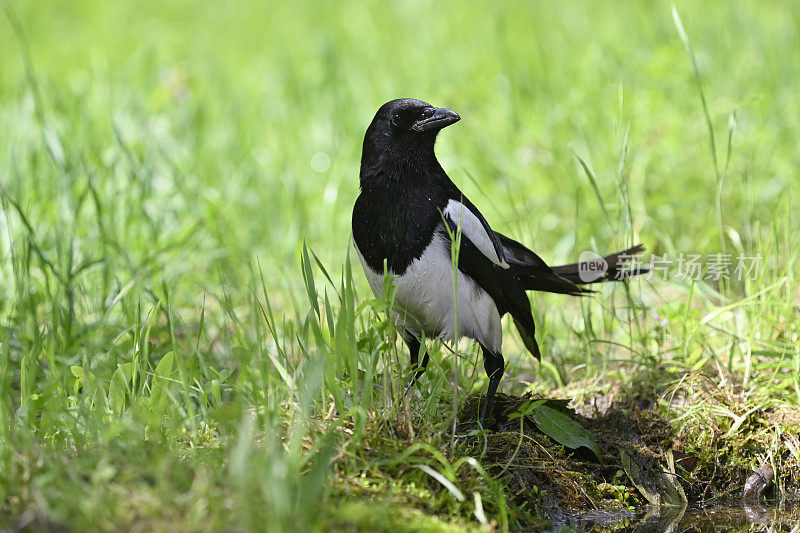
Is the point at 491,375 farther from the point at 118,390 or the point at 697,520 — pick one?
the point at 118,390

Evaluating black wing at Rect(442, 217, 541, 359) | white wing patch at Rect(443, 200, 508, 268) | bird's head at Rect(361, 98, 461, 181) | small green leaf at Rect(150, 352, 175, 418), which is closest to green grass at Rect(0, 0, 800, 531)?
small green leaf at Rect(150, 352, 175, 418)

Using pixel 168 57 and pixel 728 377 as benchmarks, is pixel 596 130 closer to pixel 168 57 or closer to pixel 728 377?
pixel 728 377

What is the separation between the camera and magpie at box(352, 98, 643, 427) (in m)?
2.74

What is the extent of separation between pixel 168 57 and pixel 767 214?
5212mm

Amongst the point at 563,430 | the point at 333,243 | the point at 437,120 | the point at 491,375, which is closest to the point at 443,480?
the point at 563,430

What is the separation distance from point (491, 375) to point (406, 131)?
89 centimetres

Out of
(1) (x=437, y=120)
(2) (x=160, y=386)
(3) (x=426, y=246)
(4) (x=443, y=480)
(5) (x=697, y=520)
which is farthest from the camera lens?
(1) (x=437, y=120)

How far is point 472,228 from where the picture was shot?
111 inches

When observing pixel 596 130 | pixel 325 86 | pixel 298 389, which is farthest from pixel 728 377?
Answer: pixel 325 86

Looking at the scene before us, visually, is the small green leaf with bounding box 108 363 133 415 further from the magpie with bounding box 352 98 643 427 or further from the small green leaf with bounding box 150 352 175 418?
the magpie with bounding box 352 98 643 427

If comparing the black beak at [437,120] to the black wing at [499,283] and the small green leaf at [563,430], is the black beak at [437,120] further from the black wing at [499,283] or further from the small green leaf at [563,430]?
the small green leaf at [563,430]

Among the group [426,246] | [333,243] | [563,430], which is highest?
[426,246]

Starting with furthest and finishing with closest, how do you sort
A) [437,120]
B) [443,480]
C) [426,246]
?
1. [437,120]
2. [426,246]
3. [443,480]

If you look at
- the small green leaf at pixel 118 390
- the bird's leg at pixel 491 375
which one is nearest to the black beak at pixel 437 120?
the bird's leg at pixel 491 375
